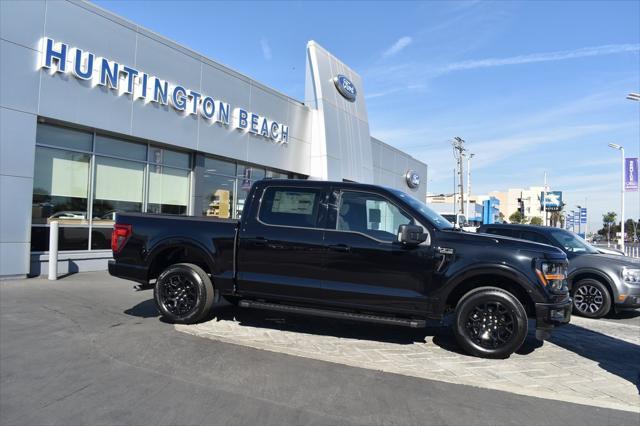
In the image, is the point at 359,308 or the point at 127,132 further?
the point at 127,132

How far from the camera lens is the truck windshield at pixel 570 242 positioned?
29.1 ft

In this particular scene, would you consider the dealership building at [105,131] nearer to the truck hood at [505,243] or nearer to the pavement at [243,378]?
the pavement at [243,378]

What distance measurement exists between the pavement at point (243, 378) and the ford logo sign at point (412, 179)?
974 inches

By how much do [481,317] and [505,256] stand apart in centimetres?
75

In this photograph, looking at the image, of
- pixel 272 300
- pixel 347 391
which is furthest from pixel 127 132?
pixel 347 391

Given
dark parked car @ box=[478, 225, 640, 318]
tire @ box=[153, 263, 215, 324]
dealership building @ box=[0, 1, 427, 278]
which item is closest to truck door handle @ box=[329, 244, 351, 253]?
tire @ box=[153, 263, 215, 324]

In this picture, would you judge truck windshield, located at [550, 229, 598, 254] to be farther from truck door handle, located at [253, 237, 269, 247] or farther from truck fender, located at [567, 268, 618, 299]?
A: truck door handle, located at [253, 237, 269, 247]

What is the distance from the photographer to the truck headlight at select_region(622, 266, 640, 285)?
8087mm

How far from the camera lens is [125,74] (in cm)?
1176

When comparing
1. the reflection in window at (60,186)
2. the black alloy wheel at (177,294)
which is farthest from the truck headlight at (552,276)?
the reflection in window at (60,186)

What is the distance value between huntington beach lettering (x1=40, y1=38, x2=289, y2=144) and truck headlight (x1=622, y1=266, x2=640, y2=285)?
11676 millimetres

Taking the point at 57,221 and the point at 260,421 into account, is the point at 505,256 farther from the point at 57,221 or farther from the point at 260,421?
the point at 57,221

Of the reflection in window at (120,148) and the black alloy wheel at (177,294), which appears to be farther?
the reflection in window at (120,148)

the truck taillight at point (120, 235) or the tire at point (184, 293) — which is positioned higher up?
the truck taillight at point (120, 235)
